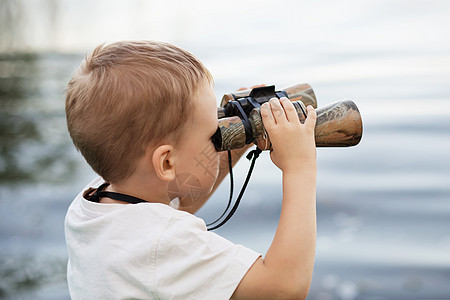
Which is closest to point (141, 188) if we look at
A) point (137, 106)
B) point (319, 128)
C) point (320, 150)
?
point (137, 106)

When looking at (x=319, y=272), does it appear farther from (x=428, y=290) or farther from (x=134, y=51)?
(x=134, y=51)

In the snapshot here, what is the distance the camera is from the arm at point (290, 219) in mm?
1022

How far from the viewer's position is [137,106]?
1056 mm

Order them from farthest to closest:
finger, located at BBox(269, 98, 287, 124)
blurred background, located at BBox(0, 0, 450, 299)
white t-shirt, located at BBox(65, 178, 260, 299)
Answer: blurred background, located at BBox(0, 0, 450, 299), finger, located at BBox(269, 98, 287, 124), white t-shirt, located at BBox(65, 178, 260, 299)

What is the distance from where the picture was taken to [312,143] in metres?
1.12

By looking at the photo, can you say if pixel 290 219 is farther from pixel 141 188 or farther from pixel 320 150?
pixel 320 150

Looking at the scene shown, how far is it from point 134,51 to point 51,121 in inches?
129

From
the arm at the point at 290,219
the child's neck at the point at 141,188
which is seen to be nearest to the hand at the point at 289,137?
the arm at the point at 290,219

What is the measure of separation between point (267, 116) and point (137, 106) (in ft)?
0.81

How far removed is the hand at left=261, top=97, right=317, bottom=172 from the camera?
1099 millimetres

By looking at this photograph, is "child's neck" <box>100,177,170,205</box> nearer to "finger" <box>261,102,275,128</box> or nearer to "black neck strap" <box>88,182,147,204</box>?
"black neck strap" <box>88,182,147,204</box>

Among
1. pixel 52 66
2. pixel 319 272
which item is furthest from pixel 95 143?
pixel 52 66

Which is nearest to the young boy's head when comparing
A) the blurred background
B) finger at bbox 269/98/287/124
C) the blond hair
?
the blond hair

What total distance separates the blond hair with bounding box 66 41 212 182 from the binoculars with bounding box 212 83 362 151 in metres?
0.10
